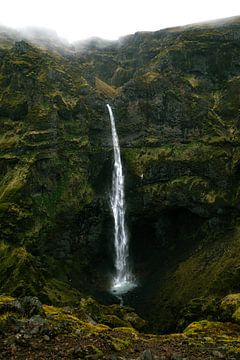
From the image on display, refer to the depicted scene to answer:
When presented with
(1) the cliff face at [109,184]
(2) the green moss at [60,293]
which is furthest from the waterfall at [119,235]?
(2) the green moss at [60,293]

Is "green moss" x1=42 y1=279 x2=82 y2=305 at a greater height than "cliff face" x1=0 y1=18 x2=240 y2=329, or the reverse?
"cliff face" x1=0 y1=18 x2=240 y2=329

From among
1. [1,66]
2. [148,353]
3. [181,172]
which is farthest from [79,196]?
[148,353]

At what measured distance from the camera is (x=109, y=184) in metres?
115

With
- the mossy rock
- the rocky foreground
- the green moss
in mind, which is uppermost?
the rocky foreground

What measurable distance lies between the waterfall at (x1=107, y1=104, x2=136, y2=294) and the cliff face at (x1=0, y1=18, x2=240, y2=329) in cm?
168

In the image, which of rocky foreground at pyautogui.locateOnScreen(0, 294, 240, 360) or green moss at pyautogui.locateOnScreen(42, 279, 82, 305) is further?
green moss at pyautogui.locateOnScreen(42, 279, 82, 305)

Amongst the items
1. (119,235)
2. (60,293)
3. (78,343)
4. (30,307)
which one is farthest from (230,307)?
(119,235)

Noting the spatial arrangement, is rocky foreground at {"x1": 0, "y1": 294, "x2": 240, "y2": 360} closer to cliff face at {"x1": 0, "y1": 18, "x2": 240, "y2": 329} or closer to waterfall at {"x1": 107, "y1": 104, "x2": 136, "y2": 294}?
cliff face at {"x1": 0, "y1": 18, "x2": 240, "y2": 329}

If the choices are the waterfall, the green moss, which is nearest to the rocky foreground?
the green moss

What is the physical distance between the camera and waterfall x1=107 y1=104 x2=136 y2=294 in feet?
337

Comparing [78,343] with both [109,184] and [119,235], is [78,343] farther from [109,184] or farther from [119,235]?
[109,184]

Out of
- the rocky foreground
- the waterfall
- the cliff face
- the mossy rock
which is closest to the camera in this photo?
the rocky foreground

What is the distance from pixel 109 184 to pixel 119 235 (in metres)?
13.3

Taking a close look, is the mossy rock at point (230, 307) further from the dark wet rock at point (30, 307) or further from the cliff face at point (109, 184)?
the dark wet rock at point (30, 307)
